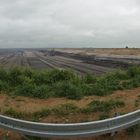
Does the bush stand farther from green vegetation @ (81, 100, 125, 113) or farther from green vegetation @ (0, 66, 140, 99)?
green vegetation @ (0, 66, 140, 99)

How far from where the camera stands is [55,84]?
14.0 m

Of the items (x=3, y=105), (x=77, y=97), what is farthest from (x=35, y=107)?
(x=77, y=97)

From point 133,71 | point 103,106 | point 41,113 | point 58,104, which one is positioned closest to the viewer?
point 41,113

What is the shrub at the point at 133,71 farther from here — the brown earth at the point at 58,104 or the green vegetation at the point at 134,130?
the green vegetation at the point at 134,130

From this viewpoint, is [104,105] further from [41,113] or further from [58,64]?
[58,64]

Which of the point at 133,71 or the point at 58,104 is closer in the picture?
the point at 58,104

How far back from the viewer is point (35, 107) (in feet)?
34.1

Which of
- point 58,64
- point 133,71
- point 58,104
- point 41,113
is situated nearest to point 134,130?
point 41,113

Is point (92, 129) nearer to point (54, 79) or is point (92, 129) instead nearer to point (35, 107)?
point (35, 107)

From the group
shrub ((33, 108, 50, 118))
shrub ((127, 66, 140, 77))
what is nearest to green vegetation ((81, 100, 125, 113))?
shrub ((33, 108, 50, 118))

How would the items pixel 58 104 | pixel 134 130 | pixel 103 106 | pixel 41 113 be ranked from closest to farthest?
pixel 134 130 → pixel 41 113 → pixel 103 106 → pixel 58 104

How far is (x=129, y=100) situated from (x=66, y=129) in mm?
5451

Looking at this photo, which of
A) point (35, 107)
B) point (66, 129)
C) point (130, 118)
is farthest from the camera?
point (35, 107)

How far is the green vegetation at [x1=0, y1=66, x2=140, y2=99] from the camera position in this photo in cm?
1241
